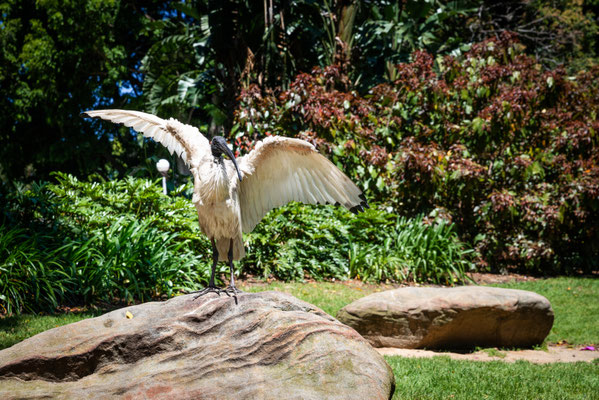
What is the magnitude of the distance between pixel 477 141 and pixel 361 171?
2.38 metres

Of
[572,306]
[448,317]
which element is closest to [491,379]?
[448,317]

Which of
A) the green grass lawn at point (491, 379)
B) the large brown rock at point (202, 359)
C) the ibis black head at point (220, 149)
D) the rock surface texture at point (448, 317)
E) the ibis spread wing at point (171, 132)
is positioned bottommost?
the green grass lawn at point (491, 379)

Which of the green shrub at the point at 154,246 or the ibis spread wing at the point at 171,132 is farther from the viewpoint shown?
the green shrub at the point at 154,246

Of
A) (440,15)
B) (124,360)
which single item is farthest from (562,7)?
(124,360)

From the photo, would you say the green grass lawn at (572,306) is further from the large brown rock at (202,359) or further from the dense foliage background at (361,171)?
the large brown rock at (202,359)

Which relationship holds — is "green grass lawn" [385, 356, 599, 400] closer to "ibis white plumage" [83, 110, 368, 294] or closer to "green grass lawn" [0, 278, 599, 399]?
"green grass lawn" [0, 278, 599, 399]

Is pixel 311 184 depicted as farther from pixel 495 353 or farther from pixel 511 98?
pixel 511 98

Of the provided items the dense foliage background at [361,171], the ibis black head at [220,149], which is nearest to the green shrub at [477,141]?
the dense foliage background at [361,171]

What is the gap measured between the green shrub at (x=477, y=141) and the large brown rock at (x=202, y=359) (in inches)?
219

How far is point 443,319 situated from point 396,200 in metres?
4.39

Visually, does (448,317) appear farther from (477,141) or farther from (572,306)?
(477,141)

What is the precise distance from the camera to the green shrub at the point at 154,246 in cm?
579

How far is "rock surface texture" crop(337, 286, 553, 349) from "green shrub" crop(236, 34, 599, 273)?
314cm

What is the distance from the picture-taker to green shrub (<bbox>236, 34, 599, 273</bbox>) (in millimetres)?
8664
